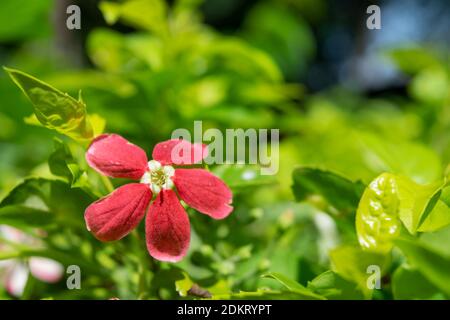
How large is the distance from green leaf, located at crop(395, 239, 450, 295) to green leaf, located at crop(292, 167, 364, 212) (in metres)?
0.12

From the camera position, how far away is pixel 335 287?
0.53 m

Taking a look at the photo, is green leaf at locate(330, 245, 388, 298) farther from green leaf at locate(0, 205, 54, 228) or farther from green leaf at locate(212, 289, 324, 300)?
green leaf at locate(0, 205, 54, 228)

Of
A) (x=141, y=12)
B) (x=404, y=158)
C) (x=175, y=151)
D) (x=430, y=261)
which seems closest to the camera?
(x=430, y=261)

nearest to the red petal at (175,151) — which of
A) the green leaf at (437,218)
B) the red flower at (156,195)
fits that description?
the red flower at (156,195)

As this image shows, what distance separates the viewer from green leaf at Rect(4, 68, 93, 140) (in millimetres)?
519

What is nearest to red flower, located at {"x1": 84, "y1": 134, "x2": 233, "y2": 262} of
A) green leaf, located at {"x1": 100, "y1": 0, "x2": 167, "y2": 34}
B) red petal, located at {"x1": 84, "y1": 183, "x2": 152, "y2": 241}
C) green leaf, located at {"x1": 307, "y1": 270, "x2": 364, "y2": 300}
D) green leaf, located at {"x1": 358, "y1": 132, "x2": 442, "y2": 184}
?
red petal, located at {"x1": 84, "y1": 183, "x2": 152, "y2": 241}

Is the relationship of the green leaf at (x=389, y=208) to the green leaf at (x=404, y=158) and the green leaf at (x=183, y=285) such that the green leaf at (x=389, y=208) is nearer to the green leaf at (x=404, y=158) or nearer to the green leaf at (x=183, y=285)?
the green leaf at (x=183, y=285)

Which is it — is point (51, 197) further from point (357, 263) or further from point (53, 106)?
point (357, 263)

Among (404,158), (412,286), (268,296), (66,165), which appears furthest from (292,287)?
(404,158)

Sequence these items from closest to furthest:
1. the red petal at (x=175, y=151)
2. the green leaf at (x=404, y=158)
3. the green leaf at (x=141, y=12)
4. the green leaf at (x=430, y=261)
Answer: the green leaf at (x=430, y=261), the red petal at (x=175, y=151), the green leaf at (x=404, y=158), the green leaf at (x=141, y=12)

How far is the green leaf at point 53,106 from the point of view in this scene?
0.52 meters

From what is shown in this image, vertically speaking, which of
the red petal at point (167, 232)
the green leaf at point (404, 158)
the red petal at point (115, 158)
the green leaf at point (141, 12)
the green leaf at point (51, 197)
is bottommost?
the red petal at point (167, 232)

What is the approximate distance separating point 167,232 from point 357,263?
17 centimetres

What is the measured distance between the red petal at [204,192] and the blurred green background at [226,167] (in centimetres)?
7
